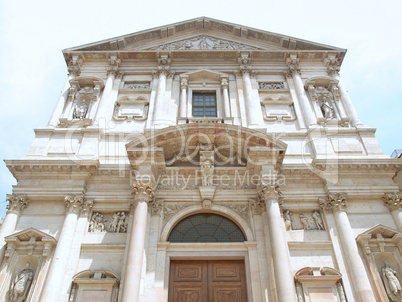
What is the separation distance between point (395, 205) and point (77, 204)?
1123 cm

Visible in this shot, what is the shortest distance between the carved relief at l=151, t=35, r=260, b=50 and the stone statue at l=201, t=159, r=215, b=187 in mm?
8623

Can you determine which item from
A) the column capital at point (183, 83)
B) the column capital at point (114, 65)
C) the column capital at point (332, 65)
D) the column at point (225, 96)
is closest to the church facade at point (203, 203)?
the column at point (225, 96)

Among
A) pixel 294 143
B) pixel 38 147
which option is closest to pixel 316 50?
pixel 294 143

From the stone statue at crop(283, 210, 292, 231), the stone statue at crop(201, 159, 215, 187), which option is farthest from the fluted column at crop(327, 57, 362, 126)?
the stone statue at crop(201, 159, 215, 187)

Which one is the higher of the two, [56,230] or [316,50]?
[316,50]

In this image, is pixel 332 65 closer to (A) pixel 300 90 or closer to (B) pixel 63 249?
(A) pixel 300 90

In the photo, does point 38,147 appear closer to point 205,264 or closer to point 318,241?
point 205,264

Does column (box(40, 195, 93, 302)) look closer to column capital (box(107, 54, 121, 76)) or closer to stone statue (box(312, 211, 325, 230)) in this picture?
column capital (box(107, 54, 121, 76))

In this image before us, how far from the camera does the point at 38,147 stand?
1360 centimetres

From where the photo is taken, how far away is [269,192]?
11188 millimetres

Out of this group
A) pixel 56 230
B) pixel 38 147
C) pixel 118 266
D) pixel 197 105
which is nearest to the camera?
pixel 118 266

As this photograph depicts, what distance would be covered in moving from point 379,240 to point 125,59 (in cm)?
1444

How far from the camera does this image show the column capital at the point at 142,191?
1110 centimetres

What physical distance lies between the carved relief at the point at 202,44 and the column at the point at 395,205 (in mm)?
10584
